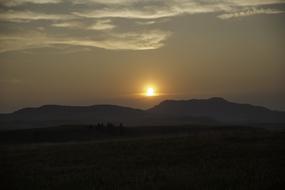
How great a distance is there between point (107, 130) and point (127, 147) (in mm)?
31484

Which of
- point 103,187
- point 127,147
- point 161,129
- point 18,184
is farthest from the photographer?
point 161,129

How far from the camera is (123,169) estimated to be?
2252cm

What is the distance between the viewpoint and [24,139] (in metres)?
58.3

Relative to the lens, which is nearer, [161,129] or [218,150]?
[218,150]

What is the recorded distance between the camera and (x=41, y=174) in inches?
882

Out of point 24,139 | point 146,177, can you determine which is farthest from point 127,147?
point 24,139

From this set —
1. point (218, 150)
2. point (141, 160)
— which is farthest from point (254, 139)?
point (141, 160)

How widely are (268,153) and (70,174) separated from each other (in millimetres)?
11464

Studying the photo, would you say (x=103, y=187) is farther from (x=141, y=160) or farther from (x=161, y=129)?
(x=161, y=129)

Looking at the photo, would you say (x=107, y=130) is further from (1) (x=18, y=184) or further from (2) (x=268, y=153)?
(1) (x=18, y=184)

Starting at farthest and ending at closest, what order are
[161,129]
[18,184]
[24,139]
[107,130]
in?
[161,129]
[107,130]
[24,139]
[18,184]

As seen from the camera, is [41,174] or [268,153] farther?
[268,153]

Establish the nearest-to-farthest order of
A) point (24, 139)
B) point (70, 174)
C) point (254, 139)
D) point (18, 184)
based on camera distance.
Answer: point (18, 184) → point (70, 174) → point (254, 139) → point (24, 139)

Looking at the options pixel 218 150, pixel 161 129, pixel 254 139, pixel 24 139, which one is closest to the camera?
pixel 218 150
